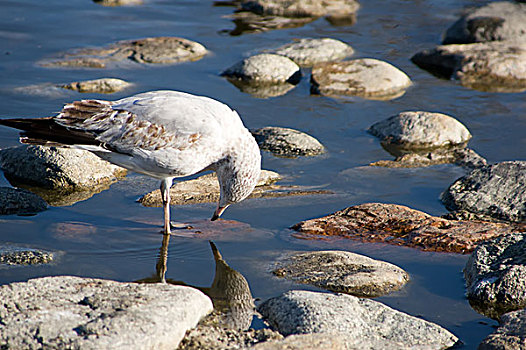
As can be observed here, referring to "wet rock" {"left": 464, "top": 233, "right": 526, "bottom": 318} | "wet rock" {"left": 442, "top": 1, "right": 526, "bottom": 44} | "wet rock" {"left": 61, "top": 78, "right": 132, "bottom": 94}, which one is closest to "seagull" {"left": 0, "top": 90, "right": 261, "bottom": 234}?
"wet rock" {"left": 464, "top": 233, "right": 526, "bottom": 318}

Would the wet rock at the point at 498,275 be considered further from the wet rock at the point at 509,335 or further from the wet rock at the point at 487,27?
the wet rock at the point at 487,27

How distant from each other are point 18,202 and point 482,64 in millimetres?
8154

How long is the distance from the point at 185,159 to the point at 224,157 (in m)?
0.37

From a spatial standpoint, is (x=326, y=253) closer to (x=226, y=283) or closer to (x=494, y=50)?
(x=226, y=283)

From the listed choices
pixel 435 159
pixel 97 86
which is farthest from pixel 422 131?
pixel 97 86

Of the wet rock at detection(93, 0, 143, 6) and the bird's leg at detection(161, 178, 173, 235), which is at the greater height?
the wet rock at detection(93, 0, 143, 6)

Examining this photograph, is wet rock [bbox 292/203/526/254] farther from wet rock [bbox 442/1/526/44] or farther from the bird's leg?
wet rock [bbox 442/1/526/44]

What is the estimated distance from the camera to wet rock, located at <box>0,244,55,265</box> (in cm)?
580

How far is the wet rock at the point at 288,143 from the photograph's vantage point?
8766mm

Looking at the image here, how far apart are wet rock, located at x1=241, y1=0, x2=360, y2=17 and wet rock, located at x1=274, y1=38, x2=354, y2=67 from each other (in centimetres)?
242

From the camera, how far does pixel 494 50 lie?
1199 centimetres

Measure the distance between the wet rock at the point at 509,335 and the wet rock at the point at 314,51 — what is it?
7.76 meters

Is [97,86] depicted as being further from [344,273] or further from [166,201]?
[344,273]

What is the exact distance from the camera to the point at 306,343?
4.39 metres
